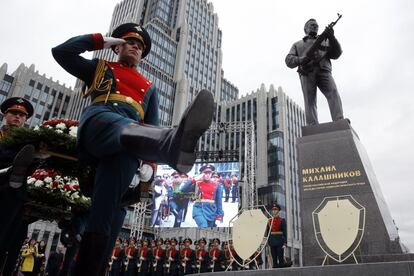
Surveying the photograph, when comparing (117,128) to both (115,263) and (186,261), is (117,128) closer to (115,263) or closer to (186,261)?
(186,261)

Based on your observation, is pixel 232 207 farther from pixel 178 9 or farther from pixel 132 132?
pixel 178 9

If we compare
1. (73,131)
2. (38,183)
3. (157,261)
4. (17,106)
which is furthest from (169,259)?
(73,131)

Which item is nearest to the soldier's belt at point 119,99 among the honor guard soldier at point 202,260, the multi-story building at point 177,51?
the honor guard soldier at point 202,260

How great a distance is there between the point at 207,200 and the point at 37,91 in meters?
50.2

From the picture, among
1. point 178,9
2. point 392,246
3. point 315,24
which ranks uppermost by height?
point 178,9

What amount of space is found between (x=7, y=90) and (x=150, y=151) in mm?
63436

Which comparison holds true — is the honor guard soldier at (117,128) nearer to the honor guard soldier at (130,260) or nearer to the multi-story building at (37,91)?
the honor guard soldier at (130,260)

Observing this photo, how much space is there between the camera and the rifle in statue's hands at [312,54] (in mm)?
6961

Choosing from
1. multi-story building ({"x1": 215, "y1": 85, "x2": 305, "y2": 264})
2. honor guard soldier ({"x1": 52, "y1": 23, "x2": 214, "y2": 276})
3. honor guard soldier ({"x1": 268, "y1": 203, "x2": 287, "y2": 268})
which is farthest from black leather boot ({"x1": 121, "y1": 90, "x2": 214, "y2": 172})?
multi-story building ({"x1": 215, "y1": 85, "x2": 305, "y2": 264})

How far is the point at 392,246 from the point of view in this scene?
186 inches

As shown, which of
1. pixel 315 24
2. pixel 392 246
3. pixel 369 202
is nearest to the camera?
pixel 392 246

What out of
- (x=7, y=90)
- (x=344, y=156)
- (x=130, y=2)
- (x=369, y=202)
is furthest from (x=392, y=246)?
(x=130, y=2)

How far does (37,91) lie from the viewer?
198 feet

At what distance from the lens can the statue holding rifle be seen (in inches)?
282
